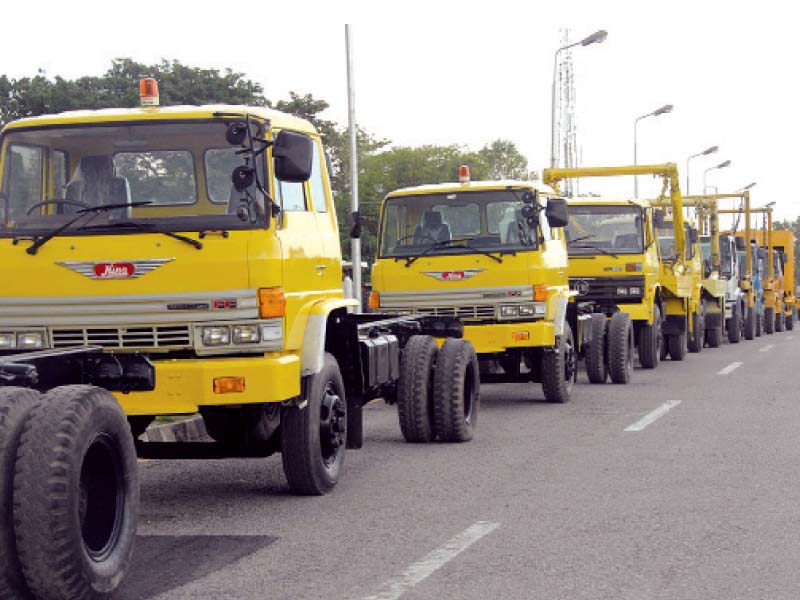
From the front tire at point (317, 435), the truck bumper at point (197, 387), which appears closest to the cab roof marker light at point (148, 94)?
the truck bumper at point (197, 387)

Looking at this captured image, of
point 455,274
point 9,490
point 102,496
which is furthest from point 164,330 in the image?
point 455,274

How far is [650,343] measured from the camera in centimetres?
2205

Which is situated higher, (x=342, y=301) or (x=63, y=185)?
(x=63, y=185)

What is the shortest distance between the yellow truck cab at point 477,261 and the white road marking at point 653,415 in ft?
4.15

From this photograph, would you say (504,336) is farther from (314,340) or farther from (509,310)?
(314,340)

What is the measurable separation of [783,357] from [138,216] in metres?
19.4

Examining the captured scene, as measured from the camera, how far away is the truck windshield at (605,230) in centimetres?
2069

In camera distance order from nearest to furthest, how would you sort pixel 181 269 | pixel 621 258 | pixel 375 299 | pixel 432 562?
pixel 432 562 < pixel 181 269 < pixel 375 299 < pixel 621 258

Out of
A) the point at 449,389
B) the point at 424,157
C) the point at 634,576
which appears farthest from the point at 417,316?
the point at 424,157

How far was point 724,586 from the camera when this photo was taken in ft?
19.9

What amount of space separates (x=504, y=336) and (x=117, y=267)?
6.58 metres

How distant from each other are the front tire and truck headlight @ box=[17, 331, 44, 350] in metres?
1.54

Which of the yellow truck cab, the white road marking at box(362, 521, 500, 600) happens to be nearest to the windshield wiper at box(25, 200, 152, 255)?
the white road marking at box(362, 521, 500, 600)

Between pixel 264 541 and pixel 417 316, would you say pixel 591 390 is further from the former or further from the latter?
pixel 264 541
